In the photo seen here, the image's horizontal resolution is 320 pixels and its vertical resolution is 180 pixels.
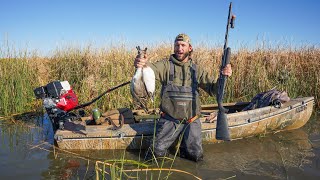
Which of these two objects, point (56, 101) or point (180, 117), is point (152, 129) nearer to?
point (180, 117)

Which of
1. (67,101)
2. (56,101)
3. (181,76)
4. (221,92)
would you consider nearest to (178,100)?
(181,76)

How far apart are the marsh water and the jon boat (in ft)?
0.45

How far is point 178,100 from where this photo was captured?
467cm

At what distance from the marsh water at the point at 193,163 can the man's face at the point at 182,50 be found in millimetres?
1628

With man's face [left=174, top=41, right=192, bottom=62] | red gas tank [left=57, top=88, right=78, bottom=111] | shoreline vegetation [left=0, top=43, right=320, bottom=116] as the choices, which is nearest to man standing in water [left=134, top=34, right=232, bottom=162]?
man's face [left=174, top=41, right=192, bottom=62]

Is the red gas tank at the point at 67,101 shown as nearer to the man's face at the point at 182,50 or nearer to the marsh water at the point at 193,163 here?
the marsh water at the point at 193,163

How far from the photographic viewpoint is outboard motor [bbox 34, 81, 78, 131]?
214 inches

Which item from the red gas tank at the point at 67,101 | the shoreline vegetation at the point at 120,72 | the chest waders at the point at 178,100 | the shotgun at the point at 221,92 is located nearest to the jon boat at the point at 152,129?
the red gas tank at the point at 67,101

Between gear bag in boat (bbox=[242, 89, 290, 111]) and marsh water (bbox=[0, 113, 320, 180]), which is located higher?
gear bag in boat (bbox=[242, 89, 290, 111])

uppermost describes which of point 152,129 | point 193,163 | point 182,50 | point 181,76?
point 182,50

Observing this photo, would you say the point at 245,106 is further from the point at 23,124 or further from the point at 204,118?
the point at 23,124

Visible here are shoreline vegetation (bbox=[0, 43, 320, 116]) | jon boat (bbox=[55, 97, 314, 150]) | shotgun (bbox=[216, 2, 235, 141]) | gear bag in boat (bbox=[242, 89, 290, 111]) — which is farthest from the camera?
shoreline vegetation (bbox=[0, 43, 320, 116])

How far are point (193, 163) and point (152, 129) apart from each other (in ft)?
3.12

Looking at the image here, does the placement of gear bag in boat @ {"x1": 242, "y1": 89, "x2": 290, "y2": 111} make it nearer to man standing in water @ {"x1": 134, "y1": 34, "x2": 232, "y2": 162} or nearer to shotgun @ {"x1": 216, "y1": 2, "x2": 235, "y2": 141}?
man standing in water @ {"x1": 134, "y1": 34, "x2": 232, "y2": 162}
